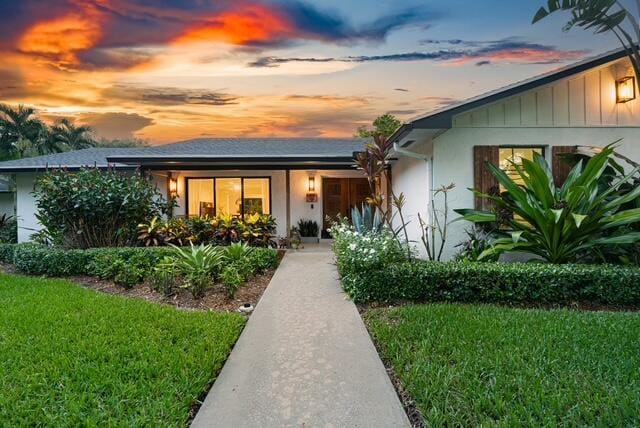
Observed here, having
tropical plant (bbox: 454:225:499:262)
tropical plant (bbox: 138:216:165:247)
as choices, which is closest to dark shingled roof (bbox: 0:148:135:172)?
tropical plant (bbox: 138:216:165:247)

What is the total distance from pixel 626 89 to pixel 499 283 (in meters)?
5.11

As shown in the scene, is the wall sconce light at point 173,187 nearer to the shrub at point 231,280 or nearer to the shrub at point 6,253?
the shrub at point 6,253

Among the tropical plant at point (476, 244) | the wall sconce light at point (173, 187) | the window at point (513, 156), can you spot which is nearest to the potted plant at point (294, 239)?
the wall sconce light at point (173, 187)

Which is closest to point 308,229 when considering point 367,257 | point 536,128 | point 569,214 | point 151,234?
point 151,234

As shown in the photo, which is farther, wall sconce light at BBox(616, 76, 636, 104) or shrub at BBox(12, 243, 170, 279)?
shrub at BBox(12, 243, 170, 279)

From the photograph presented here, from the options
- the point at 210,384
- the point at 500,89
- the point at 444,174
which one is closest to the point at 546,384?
the point at 210,384

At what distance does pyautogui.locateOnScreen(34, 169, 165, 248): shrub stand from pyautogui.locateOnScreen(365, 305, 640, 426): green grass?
6.93 m

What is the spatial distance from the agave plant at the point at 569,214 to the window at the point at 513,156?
3.84 feet

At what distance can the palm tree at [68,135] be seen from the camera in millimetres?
29562

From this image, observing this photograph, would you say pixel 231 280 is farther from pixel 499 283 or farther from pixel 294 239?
pixel 294 239

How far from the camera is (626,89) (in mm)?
7277

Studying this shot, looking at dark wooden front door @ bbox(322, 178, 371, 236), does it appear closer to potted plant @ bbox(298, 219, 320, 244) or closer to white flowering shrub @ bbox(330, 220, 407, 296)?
potted plant @ bbox(298, 219, 320, 244)

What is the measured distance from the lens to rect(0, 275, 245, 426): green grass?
9.09 feet

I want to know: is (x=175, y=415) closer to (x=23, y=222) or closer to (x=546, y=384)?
(x=546, y=384)
